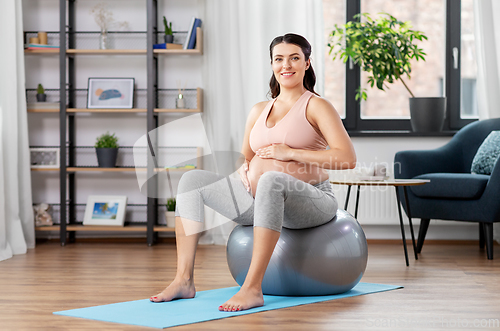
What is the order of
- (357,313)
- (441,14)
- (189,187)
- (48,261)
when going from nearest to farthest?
(357,313), (189,187), (48,261), (441,14)

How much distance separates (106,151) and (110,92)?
42 centimetres

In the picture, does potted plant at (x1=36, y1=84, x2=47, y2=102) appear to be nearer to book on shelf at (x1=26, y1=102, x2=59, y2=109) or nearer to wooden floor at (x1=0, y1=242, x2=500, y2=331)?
book on shelf at (x1=26, y1=102, x2=59, y2=109)

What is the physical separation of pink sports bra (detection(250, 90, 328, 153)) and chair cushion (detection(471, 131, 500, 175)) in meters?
1.63

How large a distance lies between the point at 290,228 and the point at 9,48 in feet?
7.31

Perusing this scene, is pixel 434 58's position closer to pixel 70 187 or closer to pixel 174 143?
pixel 174 143

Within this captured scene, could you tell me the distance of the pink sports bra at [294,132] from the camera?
2.03m

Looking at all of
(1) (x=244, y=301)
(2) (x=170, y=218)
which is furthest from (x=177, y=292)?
(2) (x=170, y=218)

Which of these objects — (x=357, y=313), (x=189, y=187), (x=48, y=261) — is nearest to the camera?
(x=357, y=313)

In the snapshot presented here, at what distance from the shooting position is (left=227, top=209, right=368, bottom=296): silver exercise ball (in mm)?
1983

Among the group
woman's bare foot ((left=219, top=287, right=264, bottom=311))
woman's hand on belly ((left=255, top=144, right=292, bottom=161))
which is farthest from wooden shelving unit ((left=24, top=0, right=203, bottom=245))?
woman's bare foot ((left=219, top=287, right=264, bottom=311))

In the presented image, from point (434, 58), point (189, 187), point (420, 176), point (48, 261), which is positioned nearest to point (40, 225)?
point (48, 261)

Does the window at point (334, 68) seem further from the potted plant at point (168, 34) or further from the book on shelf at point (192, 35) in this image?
the potted plant at point (168, 34)

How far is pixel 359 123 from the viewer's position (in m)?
3.96

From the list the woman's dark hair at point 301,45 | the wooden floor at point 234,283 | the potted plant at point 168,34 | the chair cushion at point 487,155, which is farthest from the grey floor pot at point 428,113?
the woman's dark hair at point 301,45
